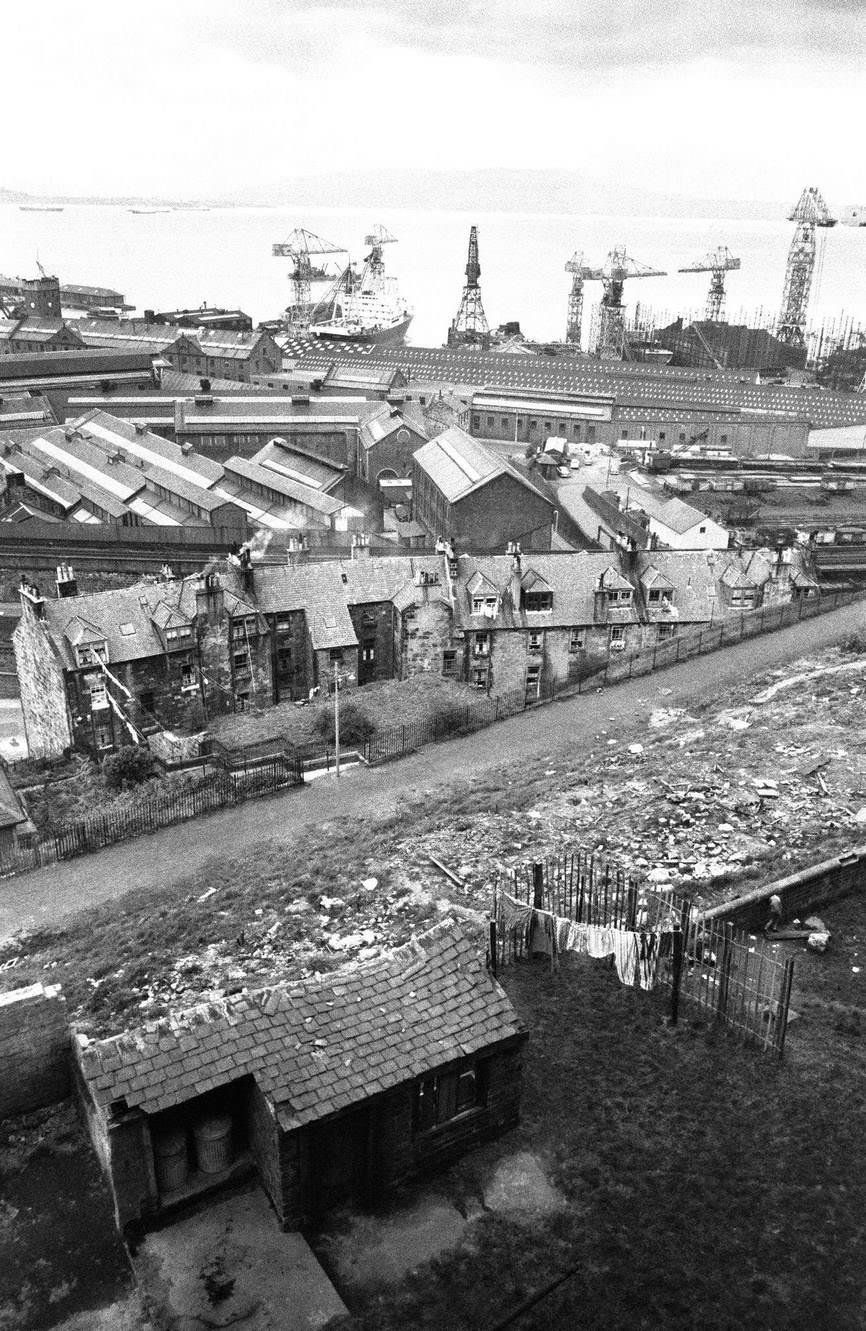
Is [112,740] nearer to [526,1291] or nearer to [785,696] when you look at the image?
[785,696]

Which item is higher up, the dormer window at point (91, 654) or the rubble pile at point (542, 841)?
the rubble pile at point (542, 841)

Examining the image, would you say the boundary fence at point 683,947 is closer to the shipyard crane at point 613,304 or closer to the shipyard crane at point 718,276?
the shipyard crane at point 613,304

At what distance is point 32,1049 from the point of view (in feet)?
42.9

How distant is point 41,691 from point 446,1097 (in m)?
30.1

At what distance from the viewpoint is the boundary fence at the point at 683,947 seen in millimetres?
14688

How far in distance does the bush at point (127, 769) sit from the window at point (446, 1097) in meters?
21.0

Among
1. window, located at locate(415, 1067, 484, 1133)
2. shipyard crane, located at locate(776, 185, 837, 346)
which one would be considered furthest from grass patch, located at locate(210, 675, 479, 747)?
shipyard crane, located at locate(776, 185, 837, 346)

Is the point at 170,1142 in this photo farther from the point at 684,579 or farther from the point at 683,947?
the point at 684,579

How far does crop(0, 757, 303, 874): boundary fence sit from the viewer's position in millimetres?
24906

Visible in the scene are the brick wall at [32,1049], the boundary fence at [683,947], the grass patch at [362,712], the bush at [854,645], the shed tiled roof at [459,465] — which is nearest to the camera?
the brick wall at [32,1049]

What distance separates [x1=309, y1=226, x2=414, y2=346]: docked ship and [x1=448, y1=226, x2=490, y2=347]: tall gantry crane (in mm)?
7950

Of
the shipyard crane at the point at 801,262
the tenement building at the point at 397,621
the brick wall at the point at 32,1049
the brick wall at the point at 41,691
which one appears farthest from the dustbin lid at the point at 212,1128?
the shipyard crane at the point at 801,262

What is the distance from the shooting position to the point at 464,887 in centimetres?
1962

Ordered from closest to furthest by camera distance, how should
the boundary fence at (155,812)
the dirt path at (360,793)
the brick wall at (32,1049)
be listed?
the brick wall at (32,1049), the dirt path at (360,793), the boundary fence at (155,812)
